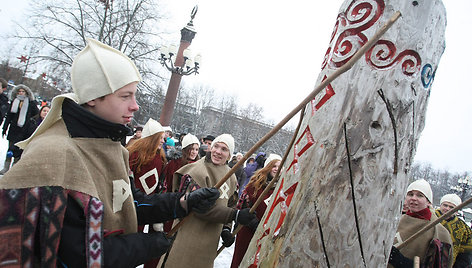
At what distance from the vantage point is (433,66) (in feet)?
4.34

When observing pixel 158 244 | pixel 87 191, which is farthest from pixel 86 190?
pixel 158 244

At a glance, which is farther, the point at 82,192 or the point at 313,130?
the point at 313,130

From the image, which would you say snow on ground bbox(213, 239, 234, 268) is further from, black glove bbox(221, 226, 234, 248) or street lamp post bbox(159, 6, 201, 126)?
street lamp post bbox(159, 6, 201, 126)

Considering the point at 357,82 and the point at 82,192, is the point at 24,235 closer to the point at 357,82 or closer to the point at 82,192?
the point at 82,192

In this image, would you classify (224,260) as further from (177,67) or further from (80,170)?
(177,67)

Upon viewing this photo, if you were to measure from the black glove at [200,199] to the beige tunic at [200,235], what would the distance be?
78 cm

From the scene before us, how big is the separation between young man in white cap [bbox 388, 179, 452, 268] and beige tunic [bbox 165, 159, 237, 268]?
1541 mm

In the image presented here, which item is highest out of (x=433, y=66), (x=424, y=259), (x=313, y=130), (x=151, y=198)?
(x=433, y=66)

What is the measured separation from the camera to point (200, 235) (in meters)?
2.88

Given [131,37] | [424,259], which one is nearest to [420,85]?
[424,259]

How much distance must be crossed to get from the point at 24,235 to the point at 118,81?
0.75 meters

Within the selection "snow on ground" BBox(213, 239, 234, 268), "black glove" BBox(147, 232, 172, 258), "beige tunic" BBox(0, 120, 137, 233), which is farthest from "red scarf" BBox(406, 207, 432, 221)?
"snow on ground" BBox(213, 239, 234, 268)

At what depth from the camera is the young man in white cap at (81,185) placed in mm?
1006

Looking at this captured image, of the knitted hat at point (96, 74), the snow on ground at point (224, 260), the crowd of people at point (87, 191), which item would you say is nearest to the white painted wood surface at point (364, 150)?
the crowd of people at point (87, 191)
